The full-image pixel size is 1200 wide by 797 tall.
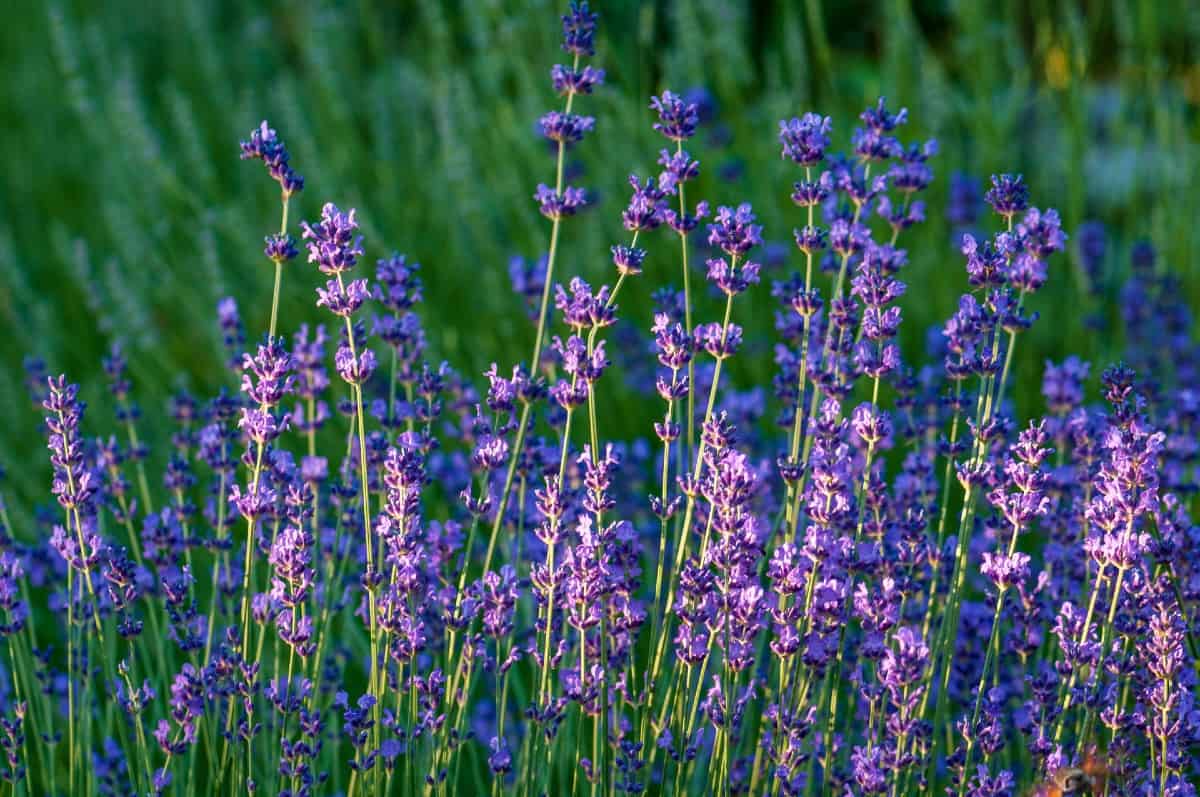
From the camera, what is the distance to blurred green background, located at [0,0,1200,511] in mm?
4520

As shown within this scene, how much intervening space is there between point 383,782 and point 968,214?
9.49 feet

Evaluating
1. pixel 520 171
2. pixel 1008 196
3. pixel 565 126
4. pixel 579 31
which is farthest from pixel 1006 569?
pixel 520 171

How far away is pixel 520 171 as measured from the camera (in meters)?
5.20

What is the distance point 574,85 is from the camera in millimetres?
2209

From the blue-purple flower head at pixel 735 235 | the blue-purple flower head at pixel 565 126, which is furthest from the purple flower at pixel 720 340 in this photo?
the blue-purple flower head at pixel 565 126

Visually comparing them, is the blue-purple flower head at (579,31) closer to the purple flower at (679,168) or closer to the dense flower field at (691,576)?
the dense flower field at (691,576)

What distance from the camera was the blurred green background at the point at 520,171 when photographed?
4520mm

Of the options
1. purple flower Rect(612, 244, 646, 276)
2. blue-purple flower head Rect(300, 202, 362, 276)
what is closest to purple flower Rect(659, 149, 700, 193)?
purple flower Rect(612, 244, 646, 276)

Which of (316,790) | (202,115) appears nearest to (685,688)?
(316,790)

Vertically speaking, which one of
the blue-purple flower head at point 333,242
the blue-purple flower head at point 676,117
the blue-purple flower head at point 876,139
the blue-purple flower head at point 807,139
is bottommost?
the blue-purple flower head at point 333,242

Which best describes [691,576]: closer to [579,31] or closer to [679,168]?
[679,168]

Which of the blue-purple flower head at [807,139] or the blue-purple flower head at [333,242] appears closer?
the blue-purple flower head at [333,242]

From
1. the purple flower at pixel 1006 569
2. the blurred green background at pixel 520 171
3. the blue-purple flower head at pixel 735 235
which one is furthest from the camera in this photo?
the blurred green background at pixel 520 171

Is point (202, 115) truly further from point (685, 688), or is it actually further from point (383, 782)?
point (685, 688)
